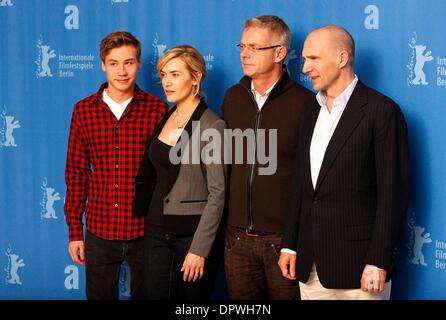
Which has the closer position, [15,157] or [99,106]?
[99,106]

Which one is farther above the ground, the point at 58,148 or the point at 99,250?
the point at 58,148

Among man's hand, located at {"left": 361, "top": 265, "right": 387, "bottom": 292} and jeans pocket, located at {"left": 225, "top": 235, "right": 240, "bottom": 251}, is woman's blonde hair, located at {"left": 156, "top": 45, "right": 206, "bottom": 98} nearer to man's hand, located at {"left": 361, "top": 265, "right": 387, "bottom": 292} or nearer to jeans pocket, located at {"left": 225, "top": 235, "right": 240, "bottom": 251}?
jeans pocket, located at {"left": 225, "top": 235, "right": 240, "bottom": 251}

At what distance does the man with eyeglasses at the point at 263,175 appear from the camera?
257 centimetres

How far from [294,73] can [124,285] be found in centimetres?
142

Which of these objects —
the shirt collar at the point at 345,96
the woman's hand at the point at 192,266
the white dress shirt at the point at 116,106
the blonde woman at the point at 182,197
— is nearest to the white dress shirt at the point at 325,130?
the shirt collar at the point at 345,96

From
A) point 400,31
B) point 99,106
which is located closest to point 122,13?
point 99,106

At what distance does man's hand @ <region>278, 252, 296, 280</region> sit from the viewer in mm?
2455

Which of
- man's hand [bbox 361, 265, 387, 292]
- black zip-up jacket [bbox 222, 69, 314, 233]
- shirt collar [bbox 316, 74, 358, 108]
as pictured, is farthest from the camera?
black zip-up jacket [bbox 222, 69, 314, 233]

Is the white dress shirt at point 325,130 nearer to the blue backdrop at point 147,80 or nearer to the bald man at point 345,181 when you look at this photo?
the bald man at point 345,181

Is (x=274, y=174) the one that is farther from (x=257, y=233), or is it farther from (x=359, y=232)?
(x=359, y=232)

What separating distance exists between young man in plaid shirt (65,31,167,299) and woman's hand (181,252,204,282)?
1.19ft

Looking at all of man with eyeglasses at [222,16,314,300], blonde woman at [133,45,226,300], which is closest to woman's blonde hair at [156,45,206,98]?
blonde woman at [133,45,226,300]

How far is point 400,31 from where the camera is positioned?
264 cm
